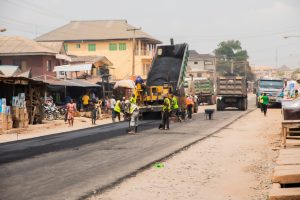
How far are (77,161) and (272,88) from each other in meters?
36.9

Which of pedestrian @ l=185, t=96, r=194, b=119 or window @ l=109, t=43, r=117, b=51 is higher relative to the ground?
window @ l=109, t=43, r=117, b=51

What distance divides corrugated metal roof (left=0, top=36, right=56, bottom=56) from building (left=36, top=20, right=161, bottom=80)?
2258 centimetres

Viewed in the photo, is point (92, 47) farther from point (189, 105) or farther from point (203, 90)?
point (189, 105)

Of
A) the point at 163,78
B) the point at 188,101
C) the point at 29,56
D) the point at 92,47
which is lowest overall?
the point at 188,101

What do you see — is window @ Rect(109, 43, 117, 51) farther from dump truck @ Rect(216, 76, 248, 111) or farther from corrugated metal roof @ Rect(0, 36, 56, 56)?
dump truck @ Rect(216, 76, 248, 111)

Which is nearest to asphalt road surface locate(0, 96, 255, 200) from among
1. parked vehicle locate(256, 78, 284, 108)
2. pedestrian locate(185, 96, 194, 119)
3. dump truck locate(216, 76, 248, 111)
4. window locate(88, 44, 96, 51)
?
pedestrian locate(185, 96, 194, 119)

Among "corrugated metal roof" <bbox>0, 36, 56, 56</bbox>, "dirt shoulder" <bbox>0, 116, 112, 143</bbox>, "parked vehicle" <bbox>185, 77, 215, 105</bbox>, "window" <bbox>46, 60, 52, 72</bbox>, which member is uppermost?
"corrugated metal roof" <bbox>0, 36, 56, 56</bbox>

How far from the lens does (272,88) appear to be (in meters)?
49.0

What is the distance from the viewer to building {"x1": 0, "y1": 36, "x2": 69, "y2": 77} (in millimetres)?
51094

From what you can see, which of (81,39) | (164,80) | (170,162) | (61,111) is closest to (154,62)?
(164,80)

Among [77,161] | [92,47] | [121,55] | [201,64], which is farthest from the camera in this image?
[201,64]

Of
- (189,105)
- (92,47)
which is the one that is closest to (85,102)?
(189,105)

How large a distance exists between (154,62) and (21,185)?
75.6 feet

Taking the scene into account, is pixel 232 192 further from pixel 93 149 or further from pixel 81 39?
pixel 81 39
